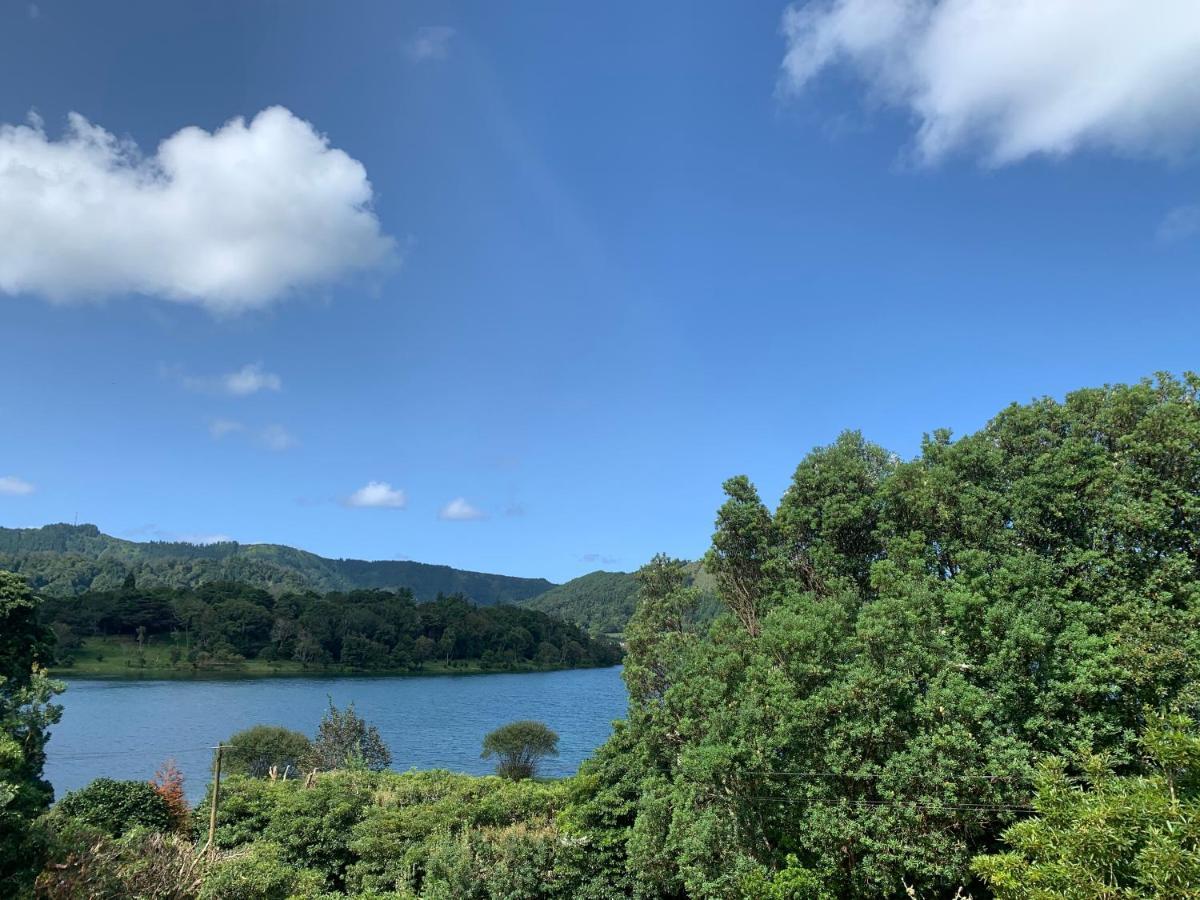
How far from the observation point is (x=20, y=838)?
497 inches

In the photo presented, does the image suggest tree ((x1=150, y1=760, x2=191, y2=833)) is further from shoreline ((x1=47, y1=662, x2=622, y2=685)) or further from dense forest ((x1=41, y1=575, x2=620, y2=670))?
dense forest ((x1=41, y1=575, x2=620, y2=670))

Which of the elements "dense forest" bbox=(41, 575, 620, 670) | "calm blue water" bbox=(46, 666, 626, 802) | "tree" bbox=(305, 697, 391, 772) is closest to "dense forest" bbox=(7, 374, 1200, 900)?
"calm blue water" bbox=(46, 666, 626, 802)

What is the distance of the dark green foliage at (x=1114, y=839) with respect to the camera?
8320 mm

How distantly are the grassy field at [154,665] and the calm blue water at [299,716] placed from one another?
5.17 metres

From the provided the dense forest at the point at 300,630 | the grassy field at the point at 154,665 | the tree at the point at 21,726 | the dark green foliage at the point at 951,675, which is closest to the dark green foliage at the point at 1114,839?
the dark green foliage at the point at 951,675

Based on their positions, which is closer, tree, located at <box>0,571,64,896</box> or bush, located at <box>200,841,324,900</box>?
tree, located at <box>0,571,64,896</box>

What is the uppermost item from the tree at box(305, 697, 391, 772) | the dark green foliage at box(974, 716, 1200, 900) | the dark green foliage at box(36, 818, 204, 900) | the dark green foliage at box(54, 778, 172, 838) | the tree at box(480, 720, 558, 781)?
the dark green foliage at box(974, 716, 1200, 900)

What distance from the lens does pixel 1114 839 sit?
29.8ft

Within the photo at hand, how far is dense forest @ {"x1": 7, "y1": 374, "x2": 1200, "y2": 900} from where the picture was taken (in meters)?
14.2

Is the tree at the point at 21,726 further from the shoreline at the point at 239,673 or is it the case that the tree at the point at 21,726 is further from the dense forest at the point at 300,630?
the dense forest at the point at 300,630

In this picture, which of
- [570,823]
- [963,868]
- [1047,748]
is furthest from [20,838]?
[1047,748]

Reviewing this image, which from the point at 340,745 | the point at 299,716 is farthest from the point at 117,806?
the point at 299,716

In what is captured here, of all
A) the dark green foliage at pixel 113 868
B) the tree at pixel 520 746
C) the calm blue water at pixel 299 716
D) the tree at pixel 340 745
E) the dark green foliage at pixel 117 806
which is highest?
the dark green foliage at pixel 113 868

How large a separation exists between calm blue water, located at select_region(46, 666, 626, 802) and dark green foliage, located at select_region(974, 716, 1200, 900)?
2441 cm
